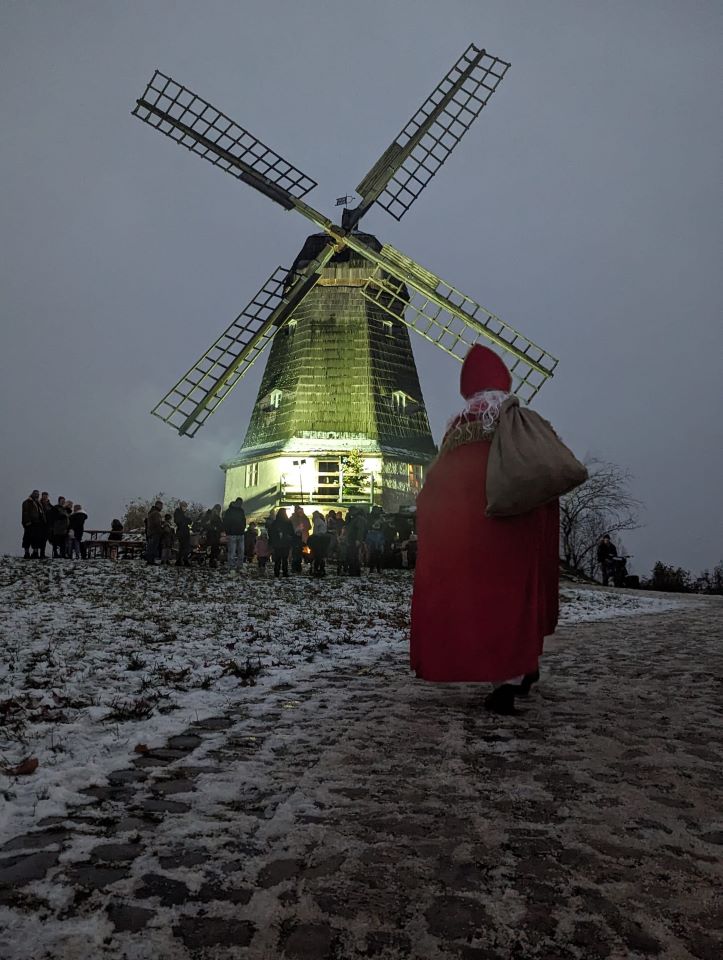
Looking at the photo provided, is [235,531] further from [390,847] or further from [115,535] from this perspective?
[390,847]

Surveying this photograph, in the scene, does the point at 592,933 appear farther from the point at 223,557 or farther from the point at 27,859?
the point at 223,557

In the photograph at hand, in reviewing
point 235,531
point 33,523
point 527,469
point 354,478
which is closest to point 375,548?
point 235,531

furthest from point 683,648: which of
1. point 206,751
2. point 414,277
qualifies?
point 414,277

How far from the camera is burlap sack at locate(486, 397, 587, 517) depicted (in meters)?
4.24

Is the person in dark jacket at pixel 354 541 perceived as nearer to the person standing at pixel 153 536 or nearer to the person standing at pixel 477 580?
the person standing at pixel 153 536

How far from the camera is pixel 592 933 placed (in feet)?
6.10

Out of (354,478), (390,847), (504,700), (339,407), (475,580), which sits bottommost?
(390,847)

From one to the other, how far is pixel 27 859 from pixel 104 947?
0.67 metres

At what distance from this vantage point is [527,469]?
4.25 metres

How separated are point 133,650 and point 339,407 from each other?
21.7m

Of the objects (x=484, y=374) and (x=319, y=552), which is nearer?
(x=484, y=374)

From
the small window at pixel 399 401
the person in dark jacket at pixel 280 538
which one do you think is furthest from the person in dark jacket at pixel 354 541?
the small window at pixel 399 401

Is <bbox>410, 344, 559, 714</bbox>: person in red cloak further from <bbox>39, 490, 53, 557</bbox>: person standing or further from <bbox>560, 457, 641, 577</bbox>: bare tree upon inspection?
<bbox>560, 457, 641, 577</bbox>: bare tree

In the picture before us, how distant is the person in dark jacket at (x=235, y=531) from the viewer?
1823cm
